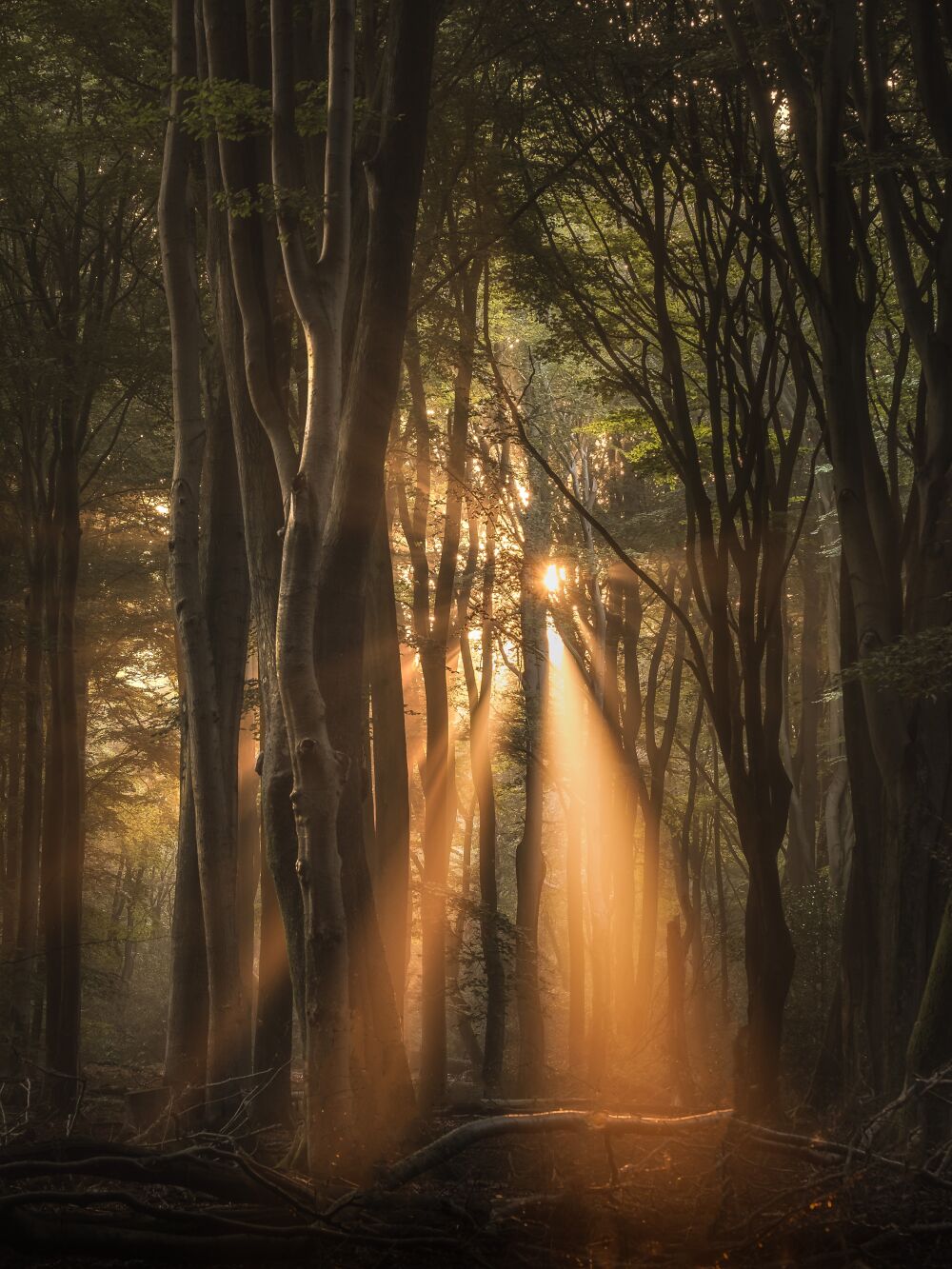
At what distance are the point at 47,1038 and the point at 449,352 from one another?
9926mm

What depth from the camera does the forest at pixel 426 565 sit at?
200 inches

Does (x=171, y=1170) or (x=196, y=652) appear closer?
(x=171, y=1170)

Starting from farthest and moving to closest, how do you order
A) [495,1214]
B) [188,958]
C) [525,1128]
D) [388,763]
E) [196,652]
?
[388,763]
[188,958]
[196,652]
[525,1128]
[495,1214]

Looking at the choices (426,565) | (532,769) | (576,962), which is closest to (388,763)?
(426,565)

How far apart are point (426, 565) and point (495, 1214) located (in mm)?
12157

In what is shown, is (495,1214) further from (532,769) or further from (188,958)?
(532,769)

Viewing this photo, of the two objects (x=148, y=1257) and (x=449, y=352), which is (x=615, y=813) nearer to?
(x=449, y=352)

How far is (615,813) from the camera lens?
67.3 feet

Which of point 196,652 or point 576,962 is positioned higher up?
point 196,652

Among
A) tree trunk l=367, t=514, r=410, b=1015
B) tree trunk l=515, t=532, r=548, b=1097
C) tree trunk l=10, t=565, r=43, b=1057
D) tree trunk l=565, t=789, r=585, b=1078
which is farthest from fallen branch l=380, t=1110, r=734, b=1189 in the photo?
tree trunk l=565, t=789, r=585, b=1078

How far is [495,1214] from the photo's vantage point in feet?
14.8

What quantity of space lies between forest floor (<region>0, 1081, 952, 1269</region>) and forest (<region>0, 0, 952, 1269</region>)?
24 mm

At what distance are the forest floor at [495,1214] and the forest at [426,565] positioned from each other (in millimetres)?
24

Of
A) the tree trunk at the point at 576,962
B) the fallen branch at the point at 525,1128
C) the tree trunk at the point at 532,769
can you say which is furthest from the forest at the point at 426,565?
the tree trunk at the point at 576,962
